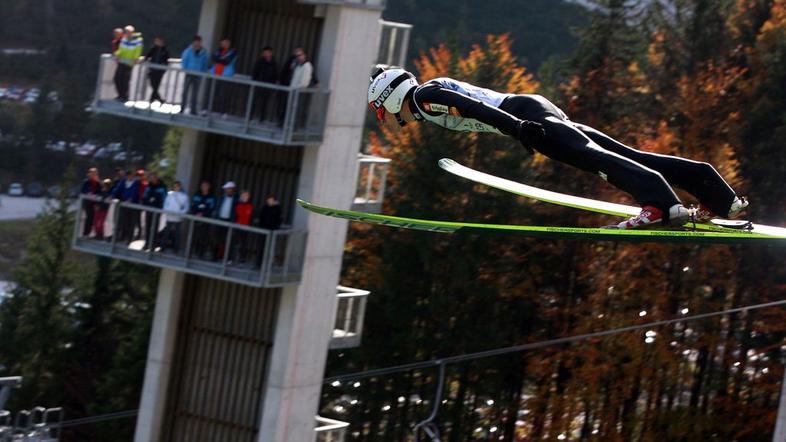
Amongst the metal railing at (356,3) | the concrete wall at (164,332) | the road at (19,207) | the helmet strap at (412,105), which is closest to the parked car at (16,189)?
the road at (19,207)

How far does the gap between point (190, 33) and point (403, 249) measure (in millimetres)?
55521

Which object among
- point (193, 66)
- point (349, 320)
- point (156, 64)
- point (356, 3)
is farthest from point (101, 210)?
point (356, 3)

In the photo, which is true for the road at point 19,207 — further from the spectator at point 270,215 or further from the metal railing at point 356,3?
the metal railing at point 356,3

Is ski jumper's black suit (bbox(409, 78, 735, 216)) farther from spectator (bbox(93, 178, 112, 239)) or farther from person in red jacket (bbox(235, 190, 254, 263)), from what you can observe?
spectator (bbox(93, 178, 112, 239))

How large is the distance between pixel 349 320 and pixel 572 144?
7.04 meters

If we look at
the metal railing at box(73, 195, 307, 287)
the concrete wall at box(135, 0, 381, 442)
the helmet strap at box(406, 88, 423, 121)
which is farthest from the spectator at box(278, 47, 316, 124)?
the helmet strap at box(406, 88, 423, 121)

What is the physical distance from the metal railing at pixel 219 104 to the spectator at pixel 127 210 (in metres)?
→ 0.66

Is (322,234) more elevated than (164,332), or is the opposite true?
(322,234)

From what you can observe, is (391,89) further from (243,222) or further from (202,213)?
(202,213)

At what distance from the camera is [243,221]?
12992 millimetres

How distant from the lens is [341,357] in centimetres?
2603

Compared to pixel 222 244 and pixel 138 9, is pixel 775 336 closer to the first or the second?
pixel 222 244

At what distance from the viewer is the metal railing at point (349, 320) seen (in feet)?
46.5

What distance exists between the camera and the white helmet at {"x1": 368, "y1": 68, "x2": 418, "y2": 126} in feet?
26.5
